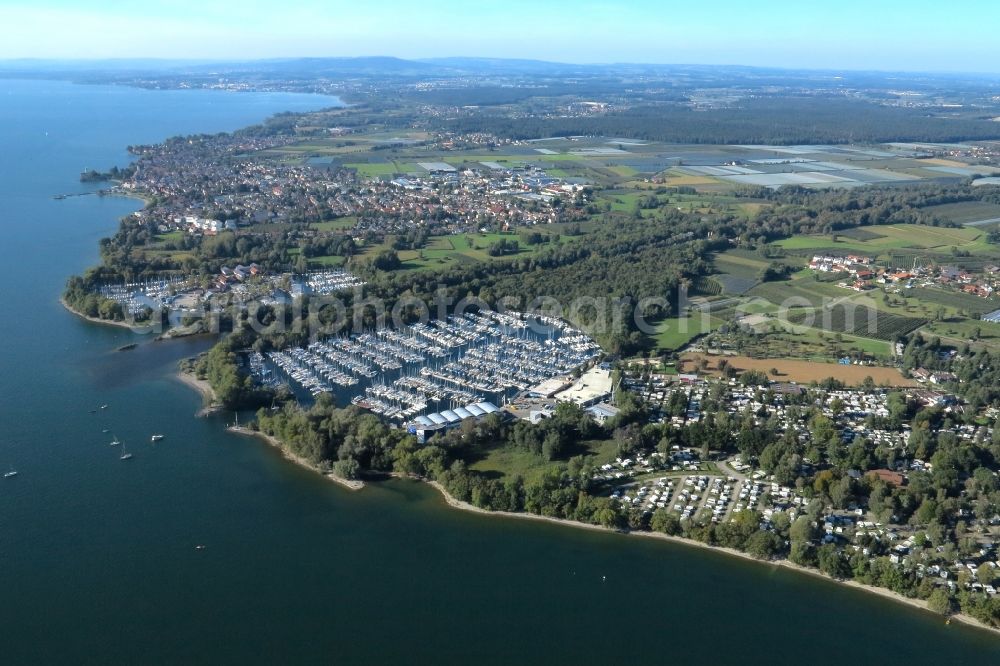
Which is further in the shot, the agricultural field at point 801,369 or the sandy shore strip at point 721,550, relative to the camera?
the agricultural field at point 801,369

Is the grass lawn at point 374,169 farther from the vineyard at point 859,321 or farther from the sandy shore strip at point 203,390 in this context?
the vineyard at point 859,321

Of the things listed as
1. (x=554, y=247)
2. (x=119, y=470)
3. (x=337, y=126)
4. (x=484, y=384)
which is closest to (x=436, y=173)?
(x=554, y=247)

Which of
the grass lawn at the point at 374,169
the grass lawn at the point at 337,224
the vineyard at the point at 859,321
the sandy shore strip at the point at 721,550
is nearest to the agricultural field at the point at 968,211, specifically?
the vineyard at the point at 859,321

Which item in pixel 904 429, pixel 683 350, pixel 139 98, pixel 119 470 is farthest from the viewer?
pixel 139 98

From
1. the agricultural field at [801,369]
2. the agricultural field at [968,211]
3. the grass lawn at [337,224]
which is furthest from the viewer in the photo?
the agricultural field at [968,211]

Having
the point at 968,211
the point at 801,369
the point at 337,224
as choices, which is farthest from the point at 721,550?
the point at 968,211

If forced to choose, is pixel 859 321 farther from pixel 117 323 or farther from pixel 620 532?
pixel 117 323

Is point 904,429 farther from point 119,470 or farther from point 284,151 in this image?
point 284,151
